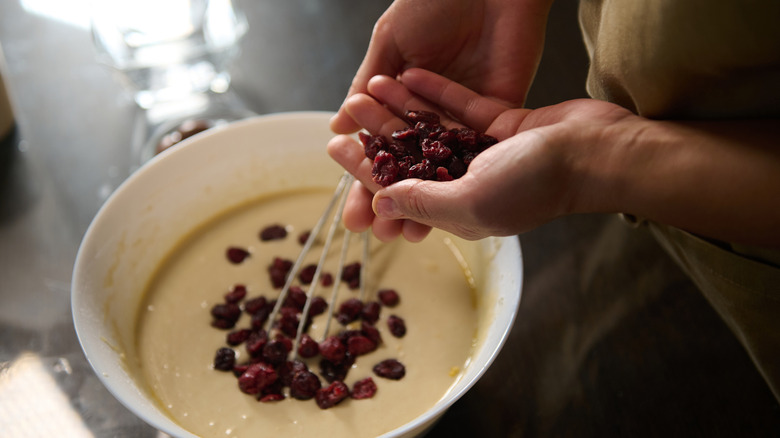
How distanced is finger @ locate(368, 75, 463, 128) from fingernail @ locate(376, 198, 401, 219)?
1.19 feet

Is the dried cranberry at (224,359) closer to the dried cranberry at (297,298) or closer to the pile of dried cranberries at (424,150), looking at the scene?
the dried cranberry at (297,298)

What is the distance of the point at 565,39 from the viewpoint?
2234 mm

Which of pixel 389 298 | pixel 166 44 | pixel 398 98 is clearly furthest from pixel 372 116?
pixel 166 44

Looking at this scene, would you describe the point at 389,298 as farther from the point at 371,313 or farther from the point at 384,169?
the point at 384,169

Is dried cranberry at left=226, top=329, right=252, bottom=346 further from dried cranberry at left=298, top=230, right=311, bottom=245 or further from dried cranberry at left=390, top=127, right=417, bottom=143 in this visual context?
dried cranberry at left=390, top=127, right=417, bottom=143

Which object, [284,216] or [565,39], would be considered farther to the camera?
[565,39]

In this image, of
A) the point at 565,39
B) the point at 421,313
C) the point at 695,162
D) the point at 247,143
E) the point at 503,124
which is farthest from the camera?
the point at 565,39

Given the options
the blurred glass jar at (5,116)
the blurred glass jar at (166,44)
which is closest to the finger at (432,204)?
the blurred glass jar at (166,44)

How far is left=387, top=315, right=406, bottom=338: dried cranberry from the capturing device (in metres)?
1.39

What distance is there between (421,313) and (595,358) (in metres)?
0.43

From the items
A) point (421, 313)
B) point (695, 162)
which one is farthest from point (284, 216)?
point (695, 162)

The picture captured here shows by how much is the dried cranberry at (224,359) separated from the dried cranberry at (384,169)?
53 cm

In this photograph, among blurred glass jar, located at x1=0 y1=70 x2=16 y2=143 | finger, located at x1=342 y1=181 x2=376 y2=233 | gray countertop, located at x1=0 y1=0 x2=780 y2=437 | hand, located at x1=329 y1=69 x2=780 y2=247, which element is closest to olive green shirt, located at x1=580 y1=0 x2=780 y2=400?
hand, located at x1=329 y1=69 x2=780 y2=247

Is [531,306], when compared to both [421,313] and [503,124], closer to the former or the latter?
[421,313]
